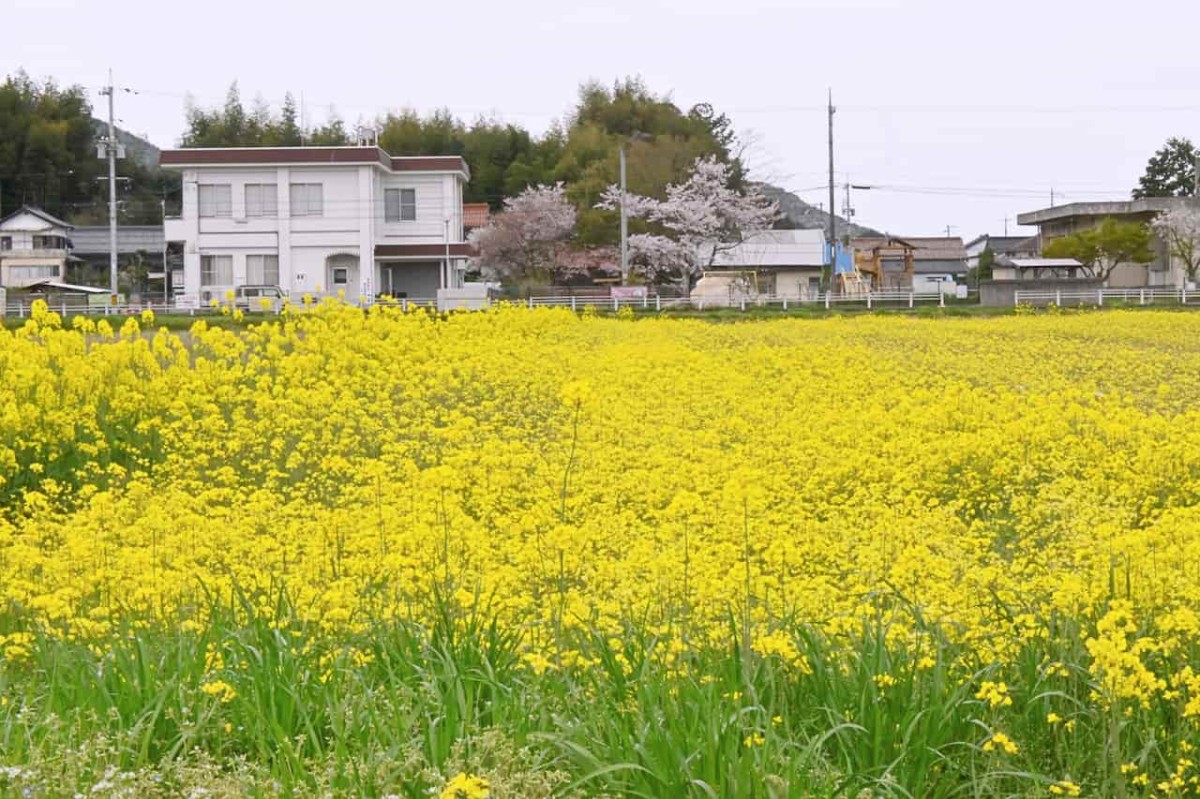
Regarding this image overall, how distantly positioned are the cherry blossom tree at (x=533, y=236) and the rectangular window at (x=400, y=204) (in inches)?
296

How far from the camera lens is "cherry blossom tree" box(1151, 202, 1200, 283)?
43.2 metres

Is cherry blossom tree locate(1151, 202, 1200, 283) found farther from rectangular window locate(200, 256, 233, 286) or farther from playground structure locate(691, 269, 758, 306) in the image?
rectangular window locate(200, 256, 233, 286)

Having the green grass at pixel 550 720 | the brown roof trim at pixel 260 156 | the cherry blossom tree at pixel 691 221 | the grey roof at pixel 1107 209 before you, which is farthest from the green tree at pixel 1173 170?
the green grass at pixel 550 720

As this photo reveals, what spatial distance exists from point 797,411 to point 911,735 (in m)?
5.52

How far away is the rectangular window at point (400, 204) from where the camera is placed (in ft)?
121

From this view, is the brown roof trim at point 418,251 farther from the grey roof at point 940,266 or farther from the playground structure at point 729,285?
the grey roof at point 940,266

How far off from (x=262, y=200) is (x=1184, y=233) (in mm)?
27917

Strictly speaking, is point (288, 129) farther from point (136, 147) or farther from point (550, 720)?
point (550, 720)

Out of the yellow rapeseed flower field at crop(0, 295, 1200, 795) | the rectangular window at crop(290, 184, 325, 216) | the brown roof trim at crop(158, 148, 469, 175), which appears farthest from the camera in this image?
the rectangular window at crop(290, 184, 325, 216)

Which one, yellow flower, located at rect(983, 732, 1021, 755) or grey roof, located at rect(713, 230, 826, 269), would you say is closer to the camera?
yellow flower, located at rect(983, 732, 1021, 755)

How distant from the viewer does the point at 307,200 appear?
35.4 m

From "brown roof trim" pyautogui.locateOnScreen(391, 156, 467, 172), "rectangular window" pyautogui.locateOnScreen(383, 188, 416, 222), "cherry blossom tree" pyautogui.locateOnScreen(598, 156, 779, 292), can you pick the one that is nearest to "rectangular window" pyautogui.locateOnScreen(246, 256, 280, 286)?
"rectangular window" pyautogui.locateOnScreen(383, 188, 416, 222)

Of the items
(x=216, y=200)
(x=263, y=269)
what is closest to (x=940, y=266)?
(x=263, y=269)

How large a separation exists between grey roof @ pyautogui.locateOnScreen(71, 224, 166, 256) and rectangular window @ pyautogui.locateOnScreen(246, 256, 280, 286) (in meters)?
19.8
